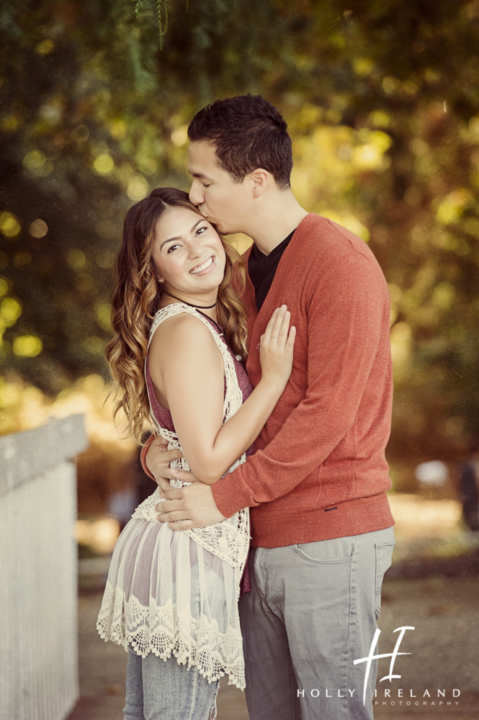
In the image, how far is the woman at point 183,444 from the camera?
1321mm

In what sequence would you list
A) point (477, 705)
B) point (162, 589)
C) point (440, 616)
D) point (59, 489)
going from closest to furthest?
point (162, 589) → point (59, 489) → point (477, 705) → point (440, 616)

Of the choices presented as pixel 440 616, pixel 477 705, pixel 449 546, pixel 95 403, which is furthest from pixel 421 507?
pixel 95 403

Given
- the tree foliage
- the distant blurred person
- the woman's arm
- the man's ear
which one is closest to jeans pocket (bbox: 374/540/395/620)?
the woman's arm

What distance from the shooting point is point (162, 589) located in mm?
1328

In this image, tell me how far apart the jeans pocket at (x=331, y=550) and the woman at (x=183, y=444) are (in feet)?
0.44

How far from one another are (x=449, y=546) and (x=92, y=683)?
6.38ft

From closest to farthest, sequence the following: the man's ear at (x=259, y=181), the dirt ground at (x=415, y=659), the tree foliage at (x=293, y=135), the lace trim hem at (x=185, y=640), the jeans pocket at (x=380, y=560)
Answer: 1. the lace trim hem at (x=185, y=640)
2. the jeans pocket at (x=380, y=560)
3. the man's ear at (x=259, y=181)
4. the dirt ground at (x=415, y=659)
5. the tree foliage at (x=293, y=135)

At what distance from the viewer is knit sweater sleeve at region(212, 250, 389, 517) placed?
1308 millimetres

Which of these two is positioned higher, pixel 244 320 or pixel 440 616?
pixel 244 320

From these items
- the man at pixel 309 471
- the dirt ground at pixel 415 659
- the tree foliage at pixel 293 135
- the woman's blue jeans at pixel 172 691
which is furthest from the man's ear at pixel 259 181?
the dirt ground at pixel 415 659

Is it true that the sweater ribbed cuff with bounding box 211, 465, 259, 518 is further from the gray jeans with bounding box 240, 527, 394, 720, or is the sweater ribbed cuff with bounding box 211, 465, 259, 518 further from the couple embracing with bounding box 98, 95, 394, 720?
the gray jeans with bounding box 240, 527, 394, 720

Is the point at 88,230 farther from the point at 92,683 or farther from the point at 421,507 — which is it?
the point at 421,507

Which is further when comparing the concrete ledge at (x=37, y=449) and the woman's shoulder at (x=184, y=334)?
the concrete ledge at (x=37, y=449)

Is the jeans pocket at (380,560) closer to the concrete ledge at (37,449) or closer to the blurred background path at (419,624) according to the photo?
the concrete ledge at (37,449)
